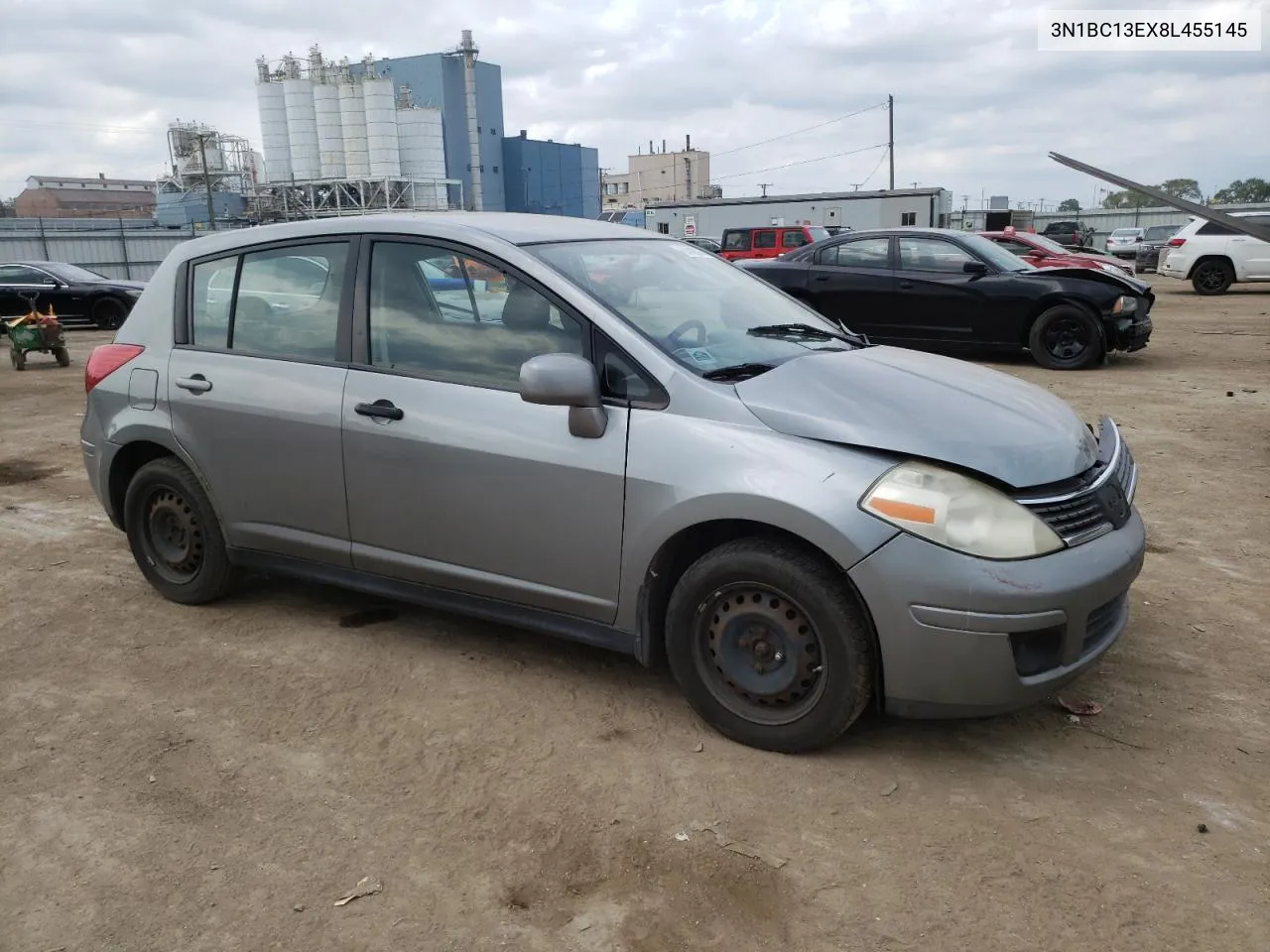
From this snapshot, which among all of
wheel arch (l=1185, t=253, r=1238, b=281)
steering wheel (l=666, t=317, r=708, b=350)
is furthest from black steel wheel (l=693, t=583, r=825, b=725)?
wheel arch (l=1185, t=253, r=1238, b=281)

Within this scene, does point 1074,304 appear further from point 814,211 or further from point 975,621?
point 814,211

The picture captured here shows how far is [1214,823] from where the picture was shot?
275 centimetres

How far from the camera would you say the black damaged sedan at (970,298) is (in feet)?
35.3

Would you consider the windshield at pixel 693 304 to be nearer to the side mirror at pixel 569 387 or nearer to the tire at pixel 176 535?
the side mirror at pixel 569 387

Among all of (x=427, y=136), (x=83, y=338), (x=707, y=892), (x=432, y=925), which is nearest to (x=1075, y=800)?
(x=707, y=892)

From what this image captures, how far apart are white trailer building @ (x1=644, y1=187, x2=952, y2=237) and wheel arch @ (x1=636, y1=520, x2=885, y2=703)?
37.0 m

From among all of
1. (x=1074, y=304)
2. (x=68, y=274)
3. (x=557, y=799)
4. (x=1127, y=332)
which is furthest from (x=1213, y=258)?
(x=68, y=274)

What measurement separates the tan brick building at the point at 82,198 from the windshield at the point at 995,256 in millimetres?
81372

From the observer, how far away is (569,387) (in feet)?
10.2

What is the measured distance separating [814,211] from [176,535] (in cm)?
3843

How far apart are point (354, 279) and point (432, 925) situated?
239 cm

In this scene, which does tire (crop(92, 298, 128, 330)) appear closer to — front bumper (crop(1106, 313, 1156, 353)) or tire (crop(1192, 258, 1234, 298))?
front bumper (crop(1106, 313, 1156, 353))

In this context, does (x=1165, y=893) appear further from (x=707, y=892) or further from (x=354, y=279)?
(x=354, y=279)

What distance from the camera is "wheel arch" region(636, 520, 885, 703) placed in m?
2.94
